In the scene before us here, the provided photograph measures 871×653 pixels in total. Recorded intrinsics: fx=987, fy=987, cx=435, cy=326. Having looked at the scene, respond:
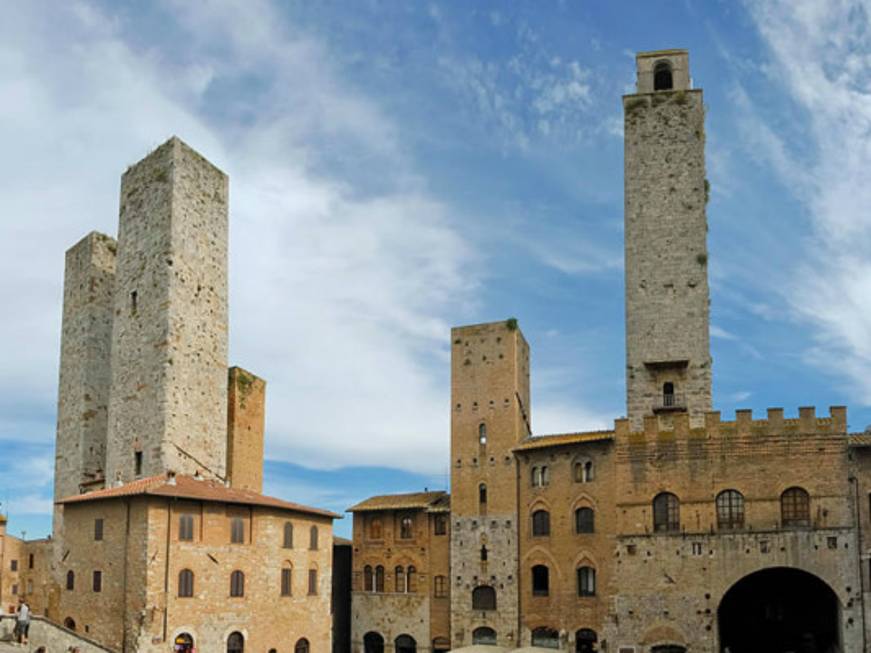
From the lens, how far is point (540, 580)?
4622 centimetres

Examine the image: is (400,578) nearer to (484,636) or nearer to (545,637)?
(484,636)

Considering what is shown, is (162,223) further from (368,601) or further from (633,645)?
(633,645)

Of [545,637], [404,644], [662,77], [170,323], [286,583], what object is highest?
[662,77]

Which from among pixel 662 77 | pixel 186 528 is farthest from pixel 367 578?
pixel 662 77

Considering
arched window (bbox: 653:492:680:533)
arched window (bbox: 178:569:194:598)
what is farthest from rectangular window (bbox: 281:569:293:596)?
arched window (bbox: 653:492:680:533)

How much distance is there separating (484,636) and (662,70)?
29.3 metres

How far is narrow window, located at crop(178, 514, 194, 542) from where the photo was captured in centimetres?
3747

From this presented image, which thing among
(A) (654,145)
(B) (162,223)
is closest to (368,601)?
(B) (162,223)

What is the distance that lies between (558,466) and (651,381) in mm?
5867

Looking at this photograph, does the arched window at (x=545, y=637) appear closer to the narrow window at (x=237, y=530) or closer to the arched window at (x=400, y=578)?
the arched window at (x=400, y=578)

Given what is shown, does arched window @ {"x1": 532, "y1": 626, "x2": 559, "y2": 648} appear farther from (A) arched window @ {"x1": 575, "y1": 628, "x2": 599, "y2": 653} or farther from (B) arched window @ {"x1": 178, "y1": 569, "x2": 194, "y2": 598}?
(B) arched window @ {"x1": 178, "y1": 569, "x2": 194, "y2": 598}

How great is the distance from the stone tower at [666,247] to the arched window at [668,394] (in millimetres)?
45

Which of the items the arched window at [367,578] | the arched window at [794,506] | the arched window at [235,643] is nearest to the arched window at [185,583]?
the arched window at [235,643]

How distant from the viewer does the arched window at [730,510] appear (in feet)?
135
